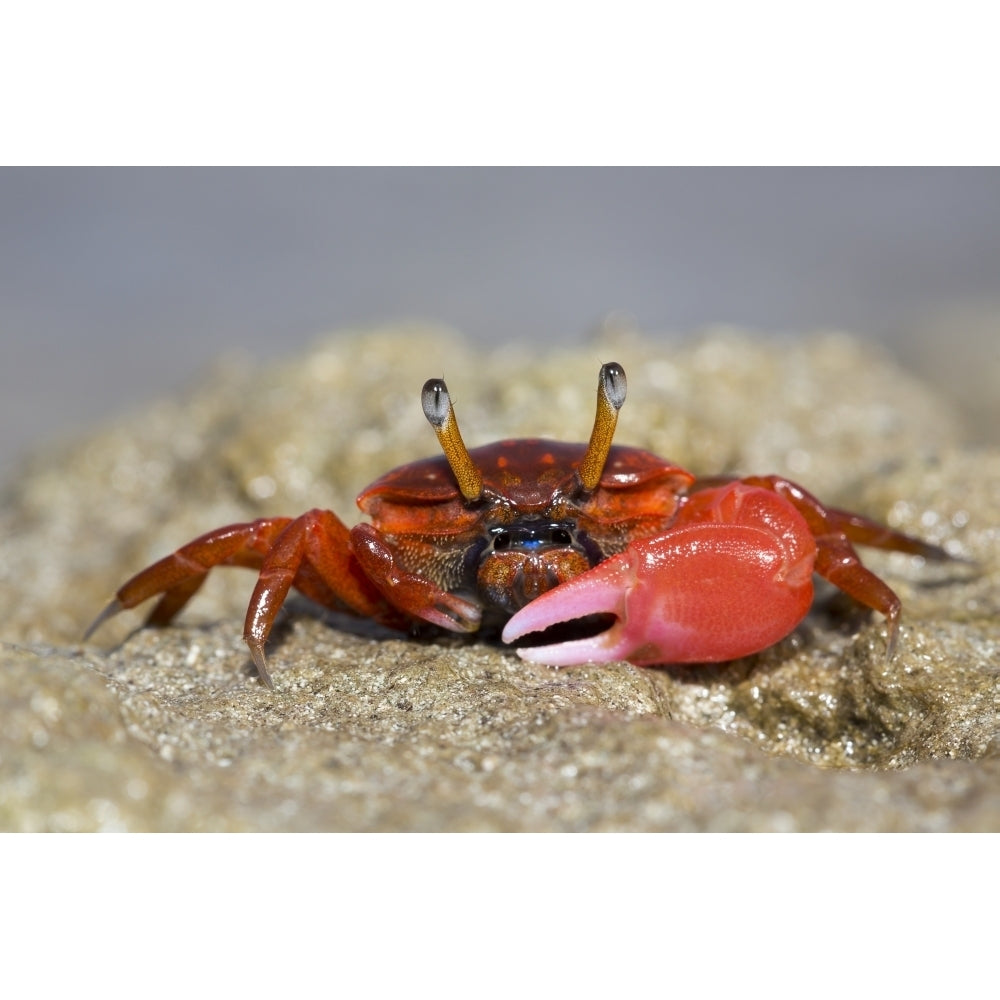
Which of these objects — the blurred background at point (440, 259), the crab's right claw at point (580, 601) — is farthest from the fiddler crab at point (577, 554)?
the blurred background at point (440, 259)

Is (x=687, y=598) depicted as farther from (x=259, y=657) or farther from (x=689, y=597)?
(x=259, y=657)

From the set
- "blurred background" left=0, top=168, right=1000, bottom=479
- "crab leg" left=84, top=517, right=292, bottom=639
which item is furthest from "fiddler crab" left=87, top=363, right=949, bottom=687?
"blurred background" left=0, top=168, right=1000, bottom=479

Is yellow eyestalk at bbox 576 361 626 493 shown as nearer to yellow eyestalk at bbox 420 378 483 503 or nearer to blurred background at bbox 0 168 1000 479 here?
yellow eyestalk at bbox 420 378 483 503

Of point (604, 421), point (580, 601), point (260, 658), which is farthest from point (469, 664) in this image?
point (604, 421)

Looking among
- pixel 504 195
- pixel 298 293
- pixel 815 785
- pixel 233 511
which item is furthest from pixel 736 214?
pixel 815 785

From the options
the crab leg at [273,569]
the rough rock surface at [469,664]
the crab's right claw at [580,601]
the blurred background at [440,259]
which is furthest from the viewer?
the blurred background at [440,259]

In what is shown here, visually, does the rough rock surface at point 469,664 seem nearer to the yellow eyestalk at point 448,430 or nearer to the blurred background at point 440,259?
the yellow eyestalk at point 448,430

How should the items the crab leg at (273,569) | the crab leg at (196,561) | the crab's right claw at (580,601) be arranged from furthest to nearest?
1. the crab leg at (196,561)
2. the crab leg at (273,569)
3. the crab's right claw at (580,601)

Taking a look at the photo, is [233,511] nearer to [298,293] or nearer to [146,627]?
[146,627]
